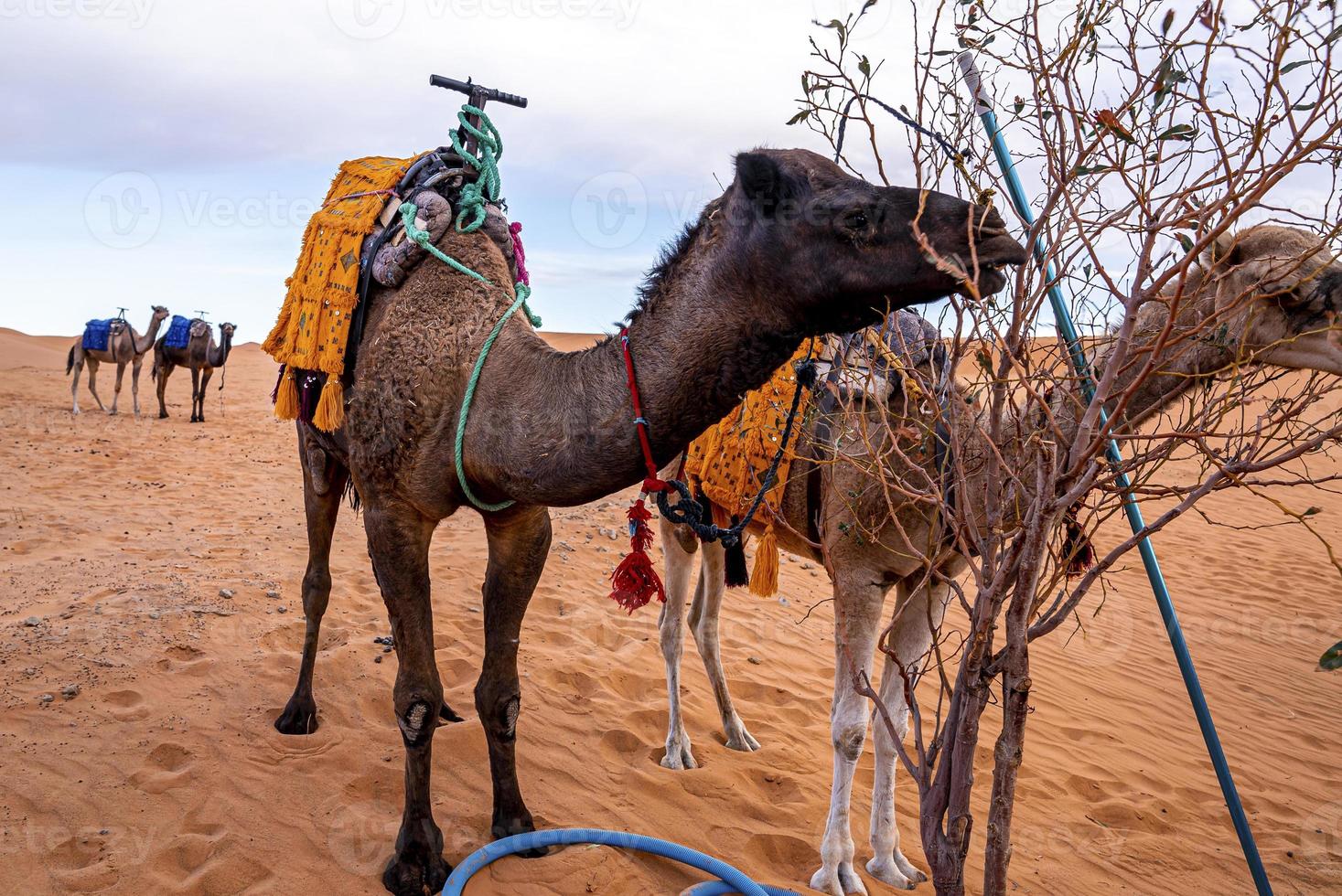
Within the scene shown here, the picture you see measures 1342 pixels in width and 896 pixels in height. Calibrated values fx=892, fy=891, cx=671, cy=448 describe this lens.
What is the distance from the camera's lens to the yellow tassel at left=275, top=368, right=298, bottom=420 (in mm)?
4160

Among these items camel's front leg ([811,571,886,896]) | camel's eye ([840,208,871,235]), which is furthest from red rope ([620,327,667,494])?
camel's front leg ([811,571,886,896])

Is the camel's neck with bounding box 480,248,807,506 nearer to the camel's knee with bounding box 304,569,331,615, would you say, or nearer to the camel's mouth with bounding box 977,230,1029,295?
the camel's mouth with bounding box 977,230,1029,295

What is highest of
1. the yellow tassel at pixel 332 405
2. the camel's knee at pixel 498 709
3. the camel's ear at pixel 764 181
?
the camel's ear at pixel 764 181

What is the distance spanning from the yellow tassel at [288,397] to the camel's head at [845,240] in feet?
8.22

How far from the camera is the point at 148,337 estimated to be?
1891 cm

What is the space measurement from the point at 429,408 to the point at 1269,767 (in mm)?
6015

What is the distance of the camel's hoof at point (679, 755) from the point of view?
482 cm

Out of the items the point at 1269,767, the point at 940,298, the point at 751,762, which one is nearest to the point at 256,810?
the point at 751,762

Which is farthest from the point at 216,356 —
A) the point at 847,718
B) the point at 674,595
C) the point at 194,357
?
the point at 847,718

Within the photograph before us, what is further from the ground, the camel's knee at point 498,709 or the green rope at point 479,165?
the green rope at point 479,165

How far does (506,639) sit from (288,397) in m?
1.55

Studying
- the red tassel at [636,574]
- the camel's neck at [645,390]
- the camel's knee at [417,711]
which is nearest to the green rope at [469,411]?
the camel's neck at [645,390]

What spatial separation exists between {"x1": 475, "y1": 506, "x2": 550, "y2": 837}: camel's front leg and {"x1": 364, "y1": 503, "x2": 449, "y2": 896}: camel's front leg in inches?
11.1

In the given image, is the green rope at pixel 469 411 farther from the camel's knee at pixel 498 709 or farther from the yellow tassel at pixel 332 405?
the camel's knee at pixel 498 709
